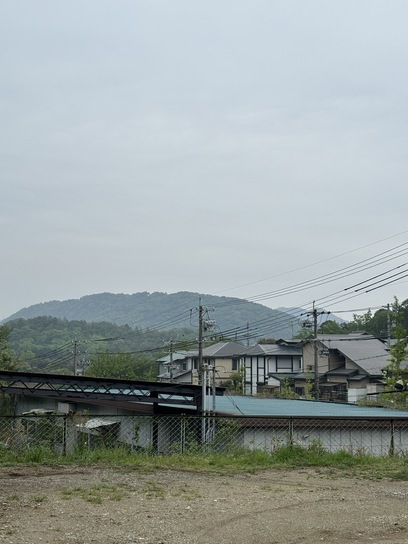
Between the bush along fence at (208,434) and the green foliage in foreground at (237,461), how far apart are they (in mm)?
423

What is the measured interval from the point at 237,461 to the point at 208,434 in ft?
16.5

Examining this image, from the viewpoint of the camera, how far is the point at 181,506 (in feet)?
25.8

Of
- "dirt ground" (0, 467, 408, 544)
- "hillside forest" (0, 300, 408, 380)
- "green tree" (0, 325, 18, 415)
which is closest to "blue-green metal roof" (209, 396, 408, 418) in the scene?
"hillside forest" (0, 300, 408, 380)

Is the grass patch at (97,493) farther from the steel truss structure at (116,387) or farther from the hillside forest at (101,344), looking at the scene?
the hillside forest at (101,344)

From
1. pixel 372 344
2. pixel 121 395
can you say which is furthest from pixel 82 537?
pixel 372 344

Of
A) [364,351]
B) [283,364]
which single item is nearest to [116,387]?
[364,351]

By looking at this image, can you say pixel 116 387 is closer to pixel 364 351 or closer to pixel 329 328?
pixel 364 351

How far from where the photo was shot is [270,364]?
227 feet

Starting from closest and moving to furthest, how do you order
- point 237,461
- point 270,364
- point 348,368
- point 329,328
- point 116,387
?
1. point 237,461
2. point 116,387
3. point 348,368
4. point 270,364
5. point 329,328

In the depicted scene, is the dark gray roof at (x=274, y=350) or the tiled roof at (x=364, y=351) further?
the dark gray roof at (x=274, y=350)

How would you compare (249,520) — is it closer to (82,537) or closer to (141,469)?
(82,537)

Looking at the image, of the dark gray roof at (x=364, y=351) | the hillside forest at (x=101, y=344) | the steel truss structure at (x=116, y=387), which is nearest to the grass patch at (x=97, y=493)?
the steel truss structure at (x=116, y=387)

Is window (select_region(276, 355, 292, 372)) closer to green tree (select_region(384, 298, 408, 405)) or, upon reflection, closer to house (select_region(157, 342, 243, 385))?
house (select_region(157, 342, 243, 385))

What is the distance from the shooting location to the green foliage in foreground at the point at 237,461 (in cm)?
1090
